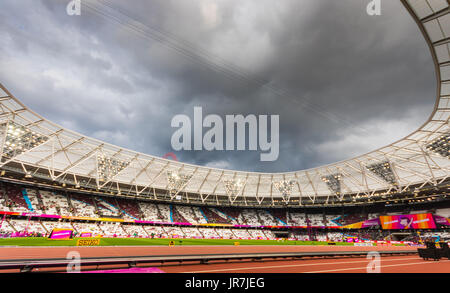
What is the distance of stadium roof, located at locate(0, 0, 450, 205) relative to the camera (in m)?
17.9

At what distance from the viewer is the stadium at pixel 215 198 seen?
18953 mm

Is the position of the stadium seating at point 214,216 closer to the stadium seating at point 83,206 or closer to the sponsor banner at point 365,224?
the stadium seating at point 83,206

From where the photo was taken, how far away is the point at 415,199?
156ft

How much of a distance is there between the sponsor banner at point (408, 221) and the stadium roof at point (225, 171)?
811cm

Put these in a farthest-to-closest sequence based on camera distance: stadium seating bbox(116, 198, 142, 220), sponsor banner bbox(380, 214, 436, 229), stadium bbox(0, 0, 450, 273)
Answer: stadium seating bbox(116, 198, 142, 220)
sponsor banner bbox(380, 214, 436, 229)
stadium bbox(0, 0, 450, 273)

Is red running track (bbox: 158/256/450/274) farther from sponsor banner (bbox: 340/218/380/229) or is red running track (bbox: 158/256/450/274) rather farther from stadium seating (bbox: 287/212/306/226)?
stadium seating (bbox: 287/212/306/226)

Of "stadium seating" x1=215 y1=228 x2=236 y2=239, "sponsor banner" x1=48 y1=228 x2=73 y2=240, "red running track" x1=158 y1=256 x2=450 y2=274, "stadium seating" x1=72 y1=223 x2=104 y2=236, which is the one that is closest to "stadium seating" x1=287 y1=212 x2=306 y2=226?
"stadium seating" x1=215 y1=228 x2=236 y2=239

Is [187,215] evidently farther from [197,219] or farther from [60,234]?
[60,234]

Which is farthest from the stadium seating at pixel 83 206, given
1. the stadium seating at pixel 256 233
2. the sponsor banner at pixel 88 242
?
the stadium seating at pixel 256 233

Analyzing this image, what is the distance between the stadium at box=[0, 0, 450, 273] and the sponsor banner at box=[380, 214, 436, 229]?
0.18 metres

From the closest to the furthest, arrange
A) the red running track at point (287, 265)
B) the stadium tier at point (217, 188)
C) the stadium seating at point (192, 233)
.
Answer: the red running track at point (287, 265), the stadium tier at point (217, 188), the stadium seating at point (192, 233)

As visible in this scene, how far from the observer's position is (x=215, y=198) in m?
57.3

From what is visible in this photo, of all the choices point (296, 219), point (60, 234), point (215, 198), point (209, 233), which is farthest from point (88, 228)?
point (296, 219)
